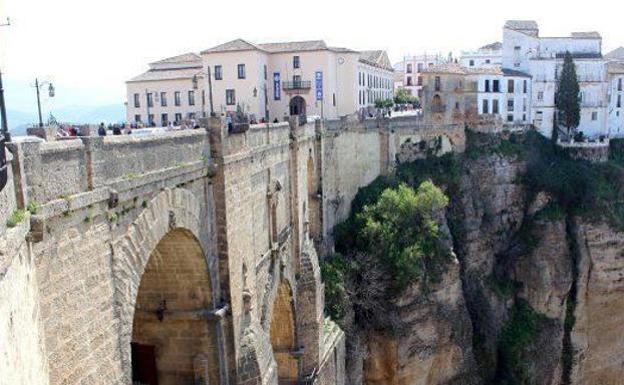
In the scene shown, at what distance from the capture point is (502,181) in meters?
40.6

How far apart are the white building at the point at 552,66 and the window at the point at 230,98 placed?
22.8m

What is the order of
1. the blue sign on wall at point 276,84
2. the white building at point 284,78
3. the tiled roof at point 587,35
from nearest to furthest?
the white building at point 284,78, the blue sign on wall at point 276,84, the tiled roof at point 587,35

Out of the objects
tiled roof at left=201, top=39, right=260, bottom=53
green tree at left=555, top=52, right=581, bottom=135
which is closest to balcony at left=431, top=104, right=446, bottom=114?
green tree at left=555, top=52, right=581, bottom=135

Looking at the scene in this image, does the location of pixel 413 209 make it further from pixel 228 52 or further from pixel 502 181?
pixel 228 52

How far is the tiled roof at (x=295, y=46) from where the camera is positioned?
4103 centimetres

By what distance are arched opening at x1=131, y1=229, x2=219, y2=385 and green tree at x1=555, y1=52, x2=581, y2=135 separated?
136 ft

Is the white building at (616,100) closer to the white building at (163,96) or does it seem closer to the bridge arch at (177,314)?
the white building at (163,96)

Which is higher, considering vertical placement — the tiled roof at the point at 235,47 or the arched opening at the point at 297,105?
the tiled roof at the point at 235,47

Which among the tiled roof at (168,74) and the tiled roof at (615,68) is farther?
the tiled roof at (615,68)

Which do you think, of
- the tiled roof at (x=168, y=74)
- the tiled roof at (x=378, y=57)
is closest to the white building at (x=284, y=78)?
the tiled roof at (x=168, y=74)

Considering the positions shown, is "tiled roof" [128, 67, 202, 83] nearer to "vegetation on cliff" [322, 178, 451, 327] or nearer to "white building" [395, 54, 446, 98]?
"vegetation on cliff" [322, 178, 451, 327]

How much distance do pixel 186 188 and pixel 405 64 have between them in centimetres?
6609

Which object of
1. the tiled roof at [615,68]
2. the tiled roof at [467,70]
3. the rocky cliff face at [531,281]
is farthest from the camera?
the tiled roof at [615,68]

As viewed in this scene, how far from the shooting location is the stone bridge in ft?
20.9
